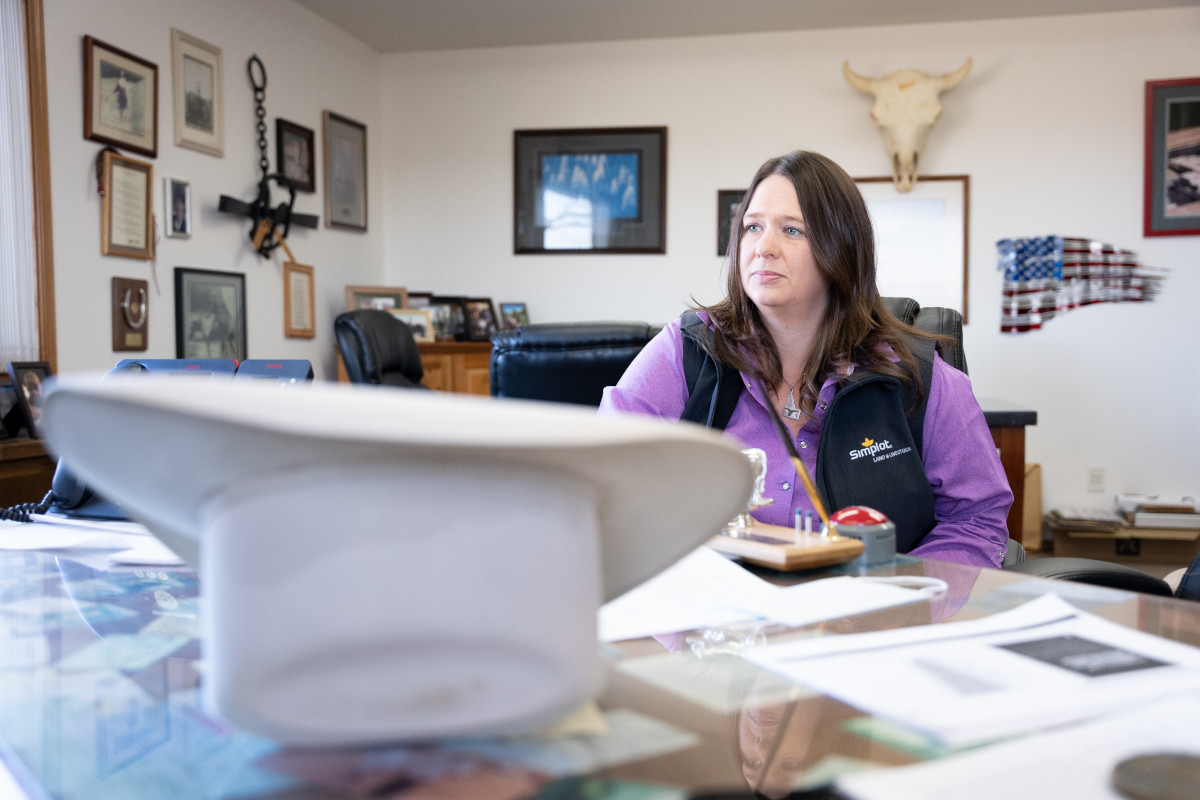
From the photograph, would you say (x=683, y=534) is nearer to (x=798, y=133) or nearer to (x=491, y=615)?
(x=491, y=615)

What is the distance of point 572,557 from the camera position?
48 centimetres

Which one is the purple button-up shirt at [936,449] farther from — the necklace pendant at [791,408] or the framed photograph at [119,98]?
the framed photograph at [119,98]

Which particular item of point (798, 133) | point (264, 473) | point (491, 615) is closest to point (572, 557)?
point (491, 615)

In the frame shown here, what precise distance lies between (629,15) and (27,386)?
11.7ft

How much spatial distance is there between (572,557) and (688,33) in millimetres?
5460

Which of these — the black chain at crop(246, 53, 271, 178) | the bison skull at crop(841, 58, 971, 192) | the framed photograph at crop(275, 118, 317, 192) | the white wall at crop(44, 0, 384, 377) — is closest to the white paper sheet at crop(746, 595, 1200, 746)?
the white wall at crop(44, 0, 384, 377)

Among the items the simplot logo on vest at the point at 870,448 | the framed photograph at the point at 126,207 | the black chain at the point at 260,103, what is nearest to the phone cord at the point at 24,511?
the simplot logo on vest at the point at 870,448

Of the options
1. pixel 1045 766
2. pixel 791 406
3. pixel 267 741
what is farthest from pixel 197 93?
pixel 1045 766

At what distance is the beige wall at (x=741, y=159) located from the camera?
4.97m

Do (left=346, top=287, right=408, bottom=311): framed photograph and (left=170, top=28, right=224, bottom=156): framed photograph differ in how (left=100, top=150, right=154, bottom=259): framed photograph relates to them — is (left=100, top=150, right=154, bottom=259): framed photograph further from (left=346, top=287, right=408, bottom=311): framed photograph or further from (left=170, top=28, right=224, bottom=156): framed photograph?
(left=346, top=287, right=408, bottom=311): framed photograph

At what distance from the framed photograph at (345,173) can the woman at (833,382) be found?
12.5 ft

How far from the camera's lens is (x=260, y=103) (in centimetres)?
453

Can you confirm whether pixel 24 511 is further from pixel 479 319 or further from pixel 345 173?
pixel 345 173

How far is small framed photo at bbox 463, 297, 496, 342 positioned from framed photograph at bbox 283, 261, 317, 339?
0.89 meters
